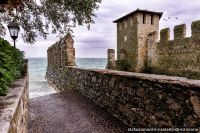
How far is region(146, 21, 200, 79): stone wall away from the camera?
55.9 feet

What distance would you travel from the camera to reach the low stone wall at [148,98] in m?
2.83

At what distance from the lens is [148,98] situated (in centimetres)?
375

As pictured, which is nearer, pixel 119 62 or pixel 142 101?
pixel 142 101

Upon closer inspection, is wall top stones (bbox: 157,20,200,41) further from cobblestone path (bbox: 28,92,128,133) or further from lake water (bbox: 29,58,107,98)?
cobblestone path (bbox: 28,92,128,133)

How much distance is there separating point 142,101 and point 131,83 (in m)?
0.50

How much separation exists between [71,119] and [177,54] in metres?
16.0

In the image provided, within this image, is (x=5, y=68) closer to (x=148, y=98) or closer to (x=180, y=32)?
(x=148, y=98)

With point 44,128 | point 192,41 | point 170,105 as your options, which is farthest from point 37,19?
point 192,41

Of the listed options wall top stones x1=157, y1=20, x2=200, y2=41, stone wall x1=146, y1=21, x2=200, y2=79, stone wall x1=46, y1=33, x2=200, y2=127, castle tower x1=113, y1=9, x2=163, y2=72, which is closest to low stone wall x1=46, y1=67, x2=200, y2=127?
stone wall x1=46, y1=33, x2=200, y2=127

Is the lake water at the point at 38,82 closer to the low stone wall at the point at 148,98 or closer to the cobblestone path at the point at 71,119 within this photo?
the cobblestone path at the point at 71,119

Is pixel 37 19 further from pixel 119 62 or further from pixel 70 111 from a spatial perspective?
pixel 119 62

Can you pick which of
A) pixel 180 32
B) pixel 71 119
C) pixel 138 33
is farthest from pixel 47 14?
pixel 138 33

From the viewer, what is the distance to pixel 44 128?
15.7 ft

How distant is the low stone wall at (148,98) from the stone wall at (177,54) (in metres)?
12.7
